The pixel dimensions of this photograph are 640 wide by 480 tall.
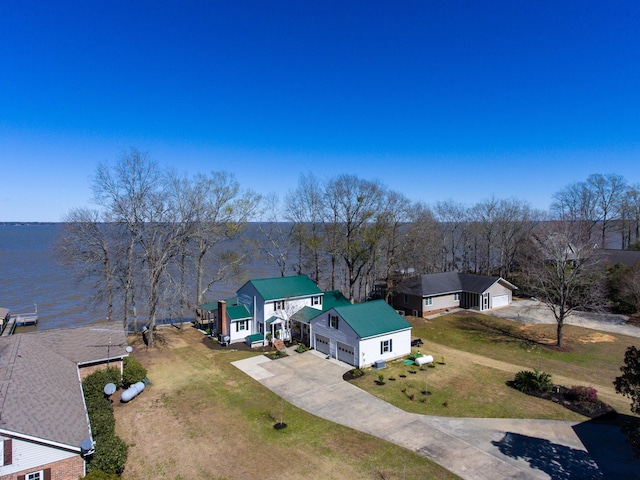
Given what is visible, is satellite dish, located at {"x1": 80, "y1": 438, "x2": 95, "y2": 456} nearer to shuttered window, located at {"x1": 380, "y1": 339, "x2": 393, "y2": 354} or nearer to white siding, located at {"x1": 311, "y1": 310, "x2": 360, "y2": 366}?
white siding, located at {"x1": 311, "y1": 310, "x2": 360, "y2": 366}

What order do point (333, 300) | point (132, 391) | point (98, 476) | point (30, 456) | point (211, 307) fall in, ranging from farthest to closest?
point (333, 300) → point (211, 307) → point (132, 391) → point (98, 476) → point (30, 456)

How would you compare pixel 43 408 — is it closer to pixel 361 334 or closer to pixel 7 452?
pixel 7 452

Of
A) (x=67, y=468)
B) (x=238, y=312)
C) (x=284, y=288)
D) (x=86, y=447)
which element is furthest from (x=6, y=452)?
(x=284, y=288)

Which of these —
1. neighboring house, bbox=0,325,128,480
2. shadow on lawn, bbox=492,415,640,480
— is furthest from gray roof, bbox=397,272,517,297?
neighboring house, bbox=0,325,128,480

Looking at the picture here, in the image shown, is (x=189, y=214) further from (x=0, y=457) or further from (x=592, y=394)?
(x=592, y=394)

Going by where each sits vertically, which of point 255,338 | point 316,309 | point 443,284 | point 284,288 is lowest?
point 255,338

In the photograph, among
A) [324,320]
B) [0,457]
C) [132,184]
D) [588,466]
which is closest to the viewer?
[0,457]

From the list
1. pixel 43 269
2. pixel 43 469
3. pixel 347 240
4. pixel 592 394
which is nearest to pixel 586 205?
pixel 347 240
